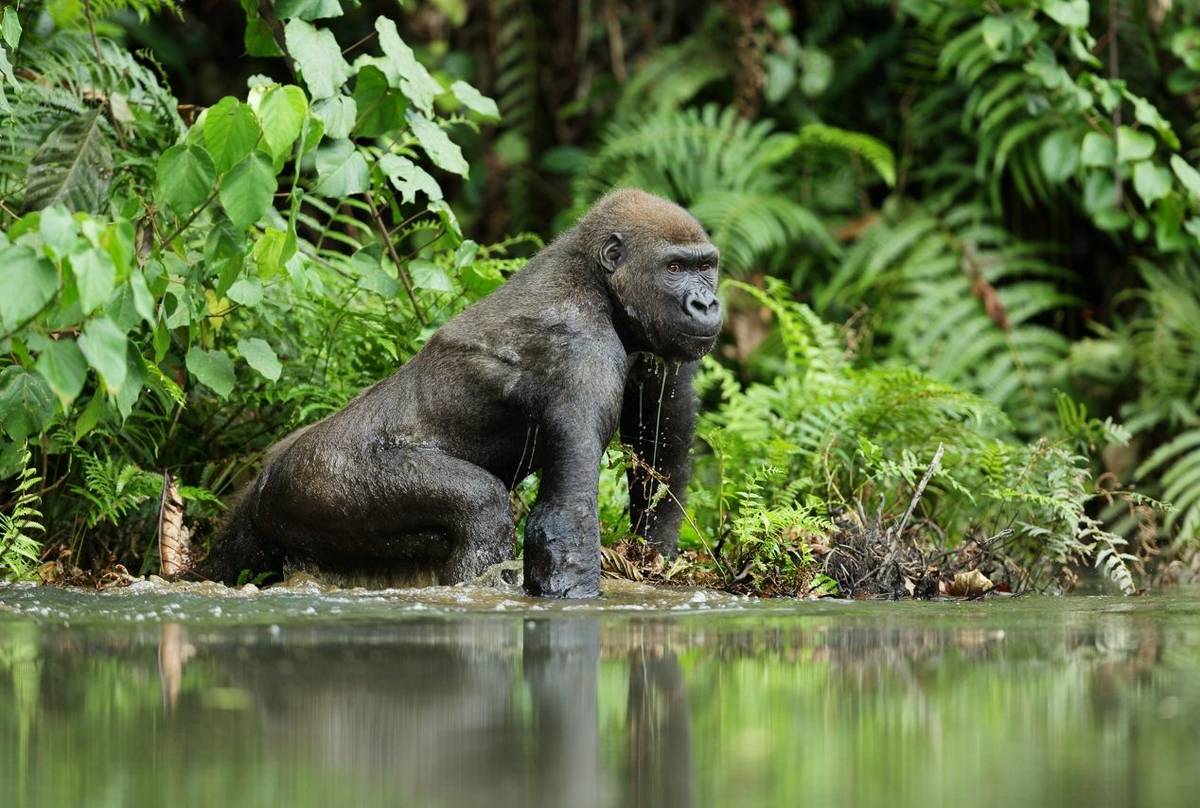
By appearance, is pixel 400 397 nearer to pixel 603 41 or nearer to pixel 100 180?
pixel 100 180

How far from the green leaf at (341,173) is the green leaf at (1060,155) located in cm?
545

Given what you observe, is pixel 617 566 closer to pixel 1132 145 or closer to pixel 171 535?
pixel 171 535

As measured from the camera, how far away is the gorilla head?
6.06m

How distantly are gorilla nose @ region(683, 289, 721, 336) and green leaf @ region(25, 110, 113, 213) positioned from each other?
252cm

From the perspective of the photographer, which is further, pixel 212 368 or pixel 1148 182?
pixel 1148 182

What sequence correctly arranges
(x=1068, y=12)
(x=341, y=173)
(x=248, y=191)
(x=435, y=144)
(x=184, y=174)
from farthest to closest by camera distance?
(x=1068, y=12) → (x=435, y=144) → (x=341, y=173) → (x=184, y=174) → (x=248, y=191)

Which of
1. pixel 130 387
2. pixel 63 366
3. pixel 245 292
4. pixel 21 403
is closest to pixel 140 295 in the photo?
pixel 63 366

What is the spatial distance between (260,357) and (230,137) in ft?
3.93

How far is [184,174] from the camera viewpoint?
206 inches

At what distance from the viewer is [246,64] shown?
13.6 metres

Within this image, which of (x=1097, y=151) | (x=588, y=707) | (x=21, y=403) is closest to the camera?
(x=588, y=707)

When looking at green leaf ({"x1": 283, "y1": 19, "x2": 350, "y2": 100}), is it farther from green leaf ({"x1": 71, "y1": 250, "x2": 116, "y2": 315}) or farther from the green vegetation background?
green leaf ({"x1": 71, "y1": 250, "x2": 116, "y2": 315})

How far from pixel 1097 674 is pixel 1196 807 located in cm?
135

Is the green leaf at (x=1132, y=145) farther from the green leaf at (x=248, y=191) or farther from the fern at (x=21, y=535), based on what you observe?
the fern at (x=21, y=535)
